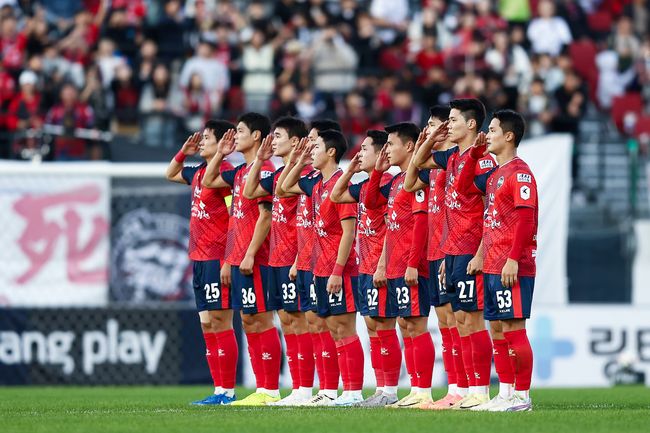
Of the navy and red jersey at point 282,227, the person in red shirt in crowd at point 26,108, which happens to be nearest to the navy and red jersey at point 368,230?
the navy and red jersey at point 282,227

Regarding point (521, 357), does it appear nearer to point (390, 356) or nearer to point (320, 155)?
point (390, 356)

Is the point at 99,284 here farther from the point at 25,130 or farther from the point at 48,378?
the point at 25,130

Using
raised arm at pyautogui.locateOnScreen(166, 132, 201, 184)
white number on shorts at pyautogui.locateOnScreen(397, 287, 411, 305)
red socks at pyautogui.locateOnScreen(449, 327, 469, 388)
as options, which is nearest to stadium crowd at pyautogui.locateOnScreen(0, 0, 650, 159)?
raised arm at pyautogui.locateOnScreen(166, 132, 201, 184)

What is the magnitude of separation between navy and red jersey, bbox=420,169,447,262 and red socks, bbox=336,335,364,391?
3.69 feet

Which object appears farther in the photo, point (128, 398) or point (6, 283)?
point (6, 283)

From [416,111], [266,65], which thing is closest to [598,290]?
[416,111]

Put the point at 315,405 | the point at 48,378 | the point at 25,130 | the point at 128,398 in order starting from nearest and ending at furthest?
the point at 315,405
the point at 128,398
the point at 48,378
the point at 25,130

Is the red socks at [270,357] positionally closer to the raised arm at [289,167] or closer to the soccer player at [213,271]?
the soccer player at [213,271]

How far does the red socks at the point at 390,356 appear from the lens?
13250 millimetres

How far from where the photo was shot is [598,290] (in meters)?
21.7

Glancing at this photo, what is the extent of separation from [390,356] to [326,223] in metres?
1.37

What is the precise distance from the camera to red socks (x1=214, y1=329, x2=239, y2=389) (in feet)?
46.2

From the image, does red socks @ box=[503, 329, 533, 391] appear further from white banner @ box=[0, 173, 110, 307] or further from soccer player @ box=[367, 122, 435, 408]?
white banner @ box=[0, 173, 110, 307]

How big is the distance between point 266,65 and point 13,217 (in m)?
6.03
